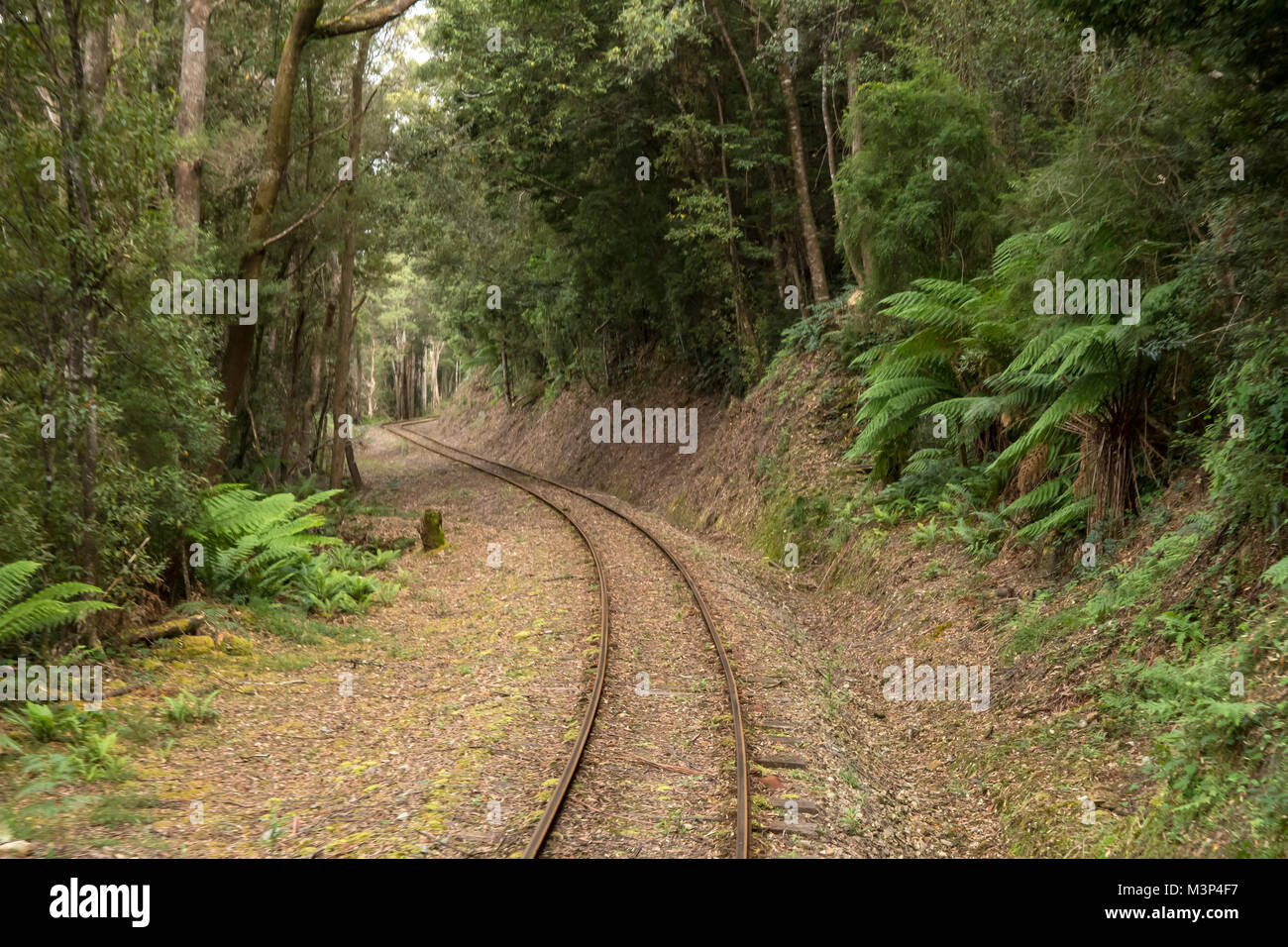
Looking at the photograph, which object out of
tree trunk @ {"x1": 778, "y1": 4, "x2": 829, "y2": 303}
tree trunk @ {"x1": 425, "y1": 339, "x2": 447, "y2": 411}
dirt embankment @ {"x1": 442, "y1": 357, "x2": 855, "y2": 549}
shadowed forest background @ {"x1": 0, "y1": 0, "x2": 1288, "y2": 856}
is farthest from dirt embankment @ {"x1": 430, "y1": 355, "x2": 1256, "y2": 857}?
tree trunk @ {"x1": 425, "y1": 339, "x2": 447, "y2": 411}

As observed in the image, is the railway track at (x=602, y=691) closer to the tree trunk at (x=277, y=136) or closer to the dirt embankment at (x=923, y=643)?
the dirt embankment at (x=923, y=643)

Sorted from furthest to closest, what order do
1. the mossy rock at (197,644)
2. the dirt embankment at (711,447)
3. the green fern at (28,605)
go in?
the dirt embankment at (711,447), the mossy rock at (197,644), the green fern at (28,605)

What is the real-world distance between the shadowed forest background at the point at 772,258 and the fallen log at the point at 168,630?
20cm

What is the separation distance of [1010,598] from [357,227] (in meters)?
15.9

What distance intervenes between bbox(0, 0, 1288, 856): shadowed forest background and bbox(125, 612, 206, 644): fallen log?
0.20m

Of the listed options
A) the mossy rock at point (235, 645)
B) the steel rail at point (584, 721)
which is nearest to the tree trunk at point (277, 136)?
the mossy rock at point (235, 645)

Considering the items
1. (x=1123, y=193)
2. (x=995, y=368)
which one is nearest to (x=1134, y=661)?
(x=1123, y=193)

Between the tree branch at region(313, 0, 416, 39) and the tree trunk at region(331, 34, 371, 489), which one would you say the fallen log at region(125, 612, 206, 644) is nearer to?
the tree branch at region(313, 0, 416, 39)

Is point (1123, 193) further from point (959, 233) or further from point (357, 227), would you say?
point (357, 227)

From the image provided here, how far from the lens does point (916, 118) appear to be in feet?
41.5

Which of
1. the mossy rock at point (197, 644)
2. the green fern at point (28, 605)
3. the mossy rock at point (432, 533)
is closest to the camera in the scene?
the green fern at point (28, 605)

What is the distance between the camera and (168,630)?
866 centimetres

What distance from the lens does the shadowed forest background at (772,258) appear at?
593 cm
